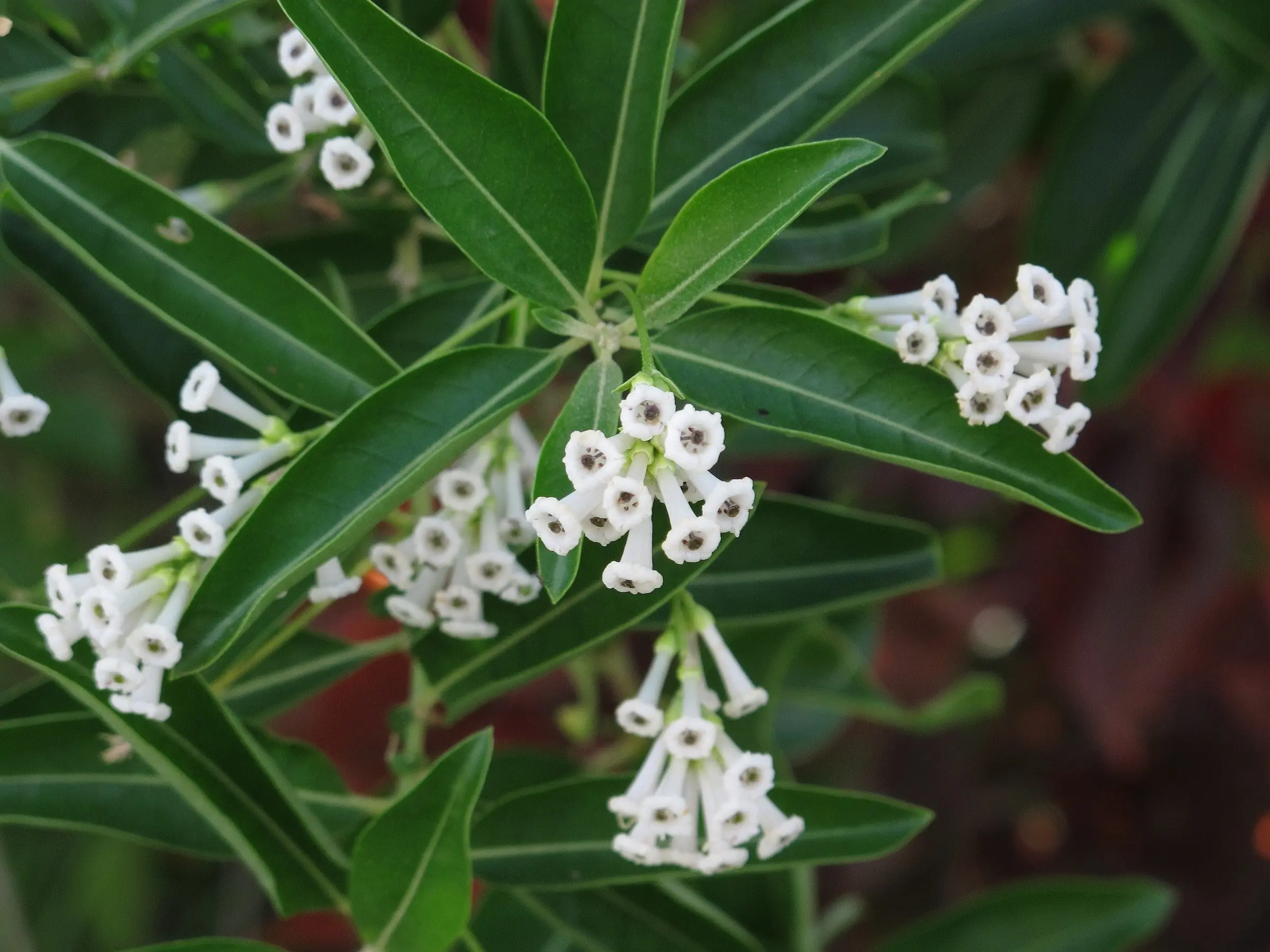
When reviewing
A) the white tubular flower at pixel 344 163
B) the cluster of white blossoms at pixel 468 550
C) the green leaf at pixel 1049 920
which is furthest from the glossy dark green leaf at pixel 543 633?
the green leaf at pixel 1049 920

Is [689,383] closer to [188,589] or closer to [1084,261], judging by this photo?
[188,589]

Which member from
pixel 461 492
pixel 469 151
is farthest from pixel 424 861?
pixel 469 151

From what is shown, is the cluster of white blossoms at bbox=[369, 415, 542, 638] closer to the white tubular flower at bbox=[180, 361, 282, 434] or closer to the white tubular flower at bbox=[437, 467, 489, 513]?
Answer: the white tubular flower at bbox=[437, 467, 489, 513]

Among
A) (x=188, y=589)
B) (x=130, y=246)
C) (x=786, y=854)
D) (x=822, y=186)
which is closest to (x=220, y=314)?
(x=130, y=246)

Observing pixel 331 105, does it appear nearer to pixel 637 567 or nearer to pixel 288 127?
pixel 288 127

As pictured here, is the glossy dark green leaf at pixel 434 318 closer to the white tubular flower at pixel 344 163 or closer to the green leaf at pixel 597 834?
the white tubular flower at pixel 344 163

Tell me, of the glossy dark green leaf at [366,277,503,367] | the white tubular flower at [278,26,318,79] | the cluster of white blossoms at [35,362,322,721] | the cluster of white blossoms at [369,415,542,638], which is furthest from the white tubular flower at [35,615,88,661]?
the white tubular flower at [278,26,318,79]
